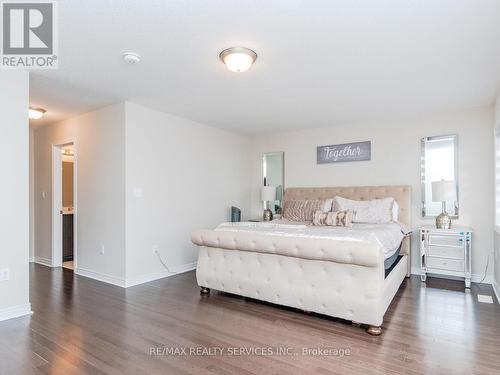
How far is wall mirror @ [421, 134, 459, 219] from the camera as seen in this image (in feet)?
14.0

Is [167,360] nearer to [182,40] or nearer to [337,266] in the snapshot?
[337,266]

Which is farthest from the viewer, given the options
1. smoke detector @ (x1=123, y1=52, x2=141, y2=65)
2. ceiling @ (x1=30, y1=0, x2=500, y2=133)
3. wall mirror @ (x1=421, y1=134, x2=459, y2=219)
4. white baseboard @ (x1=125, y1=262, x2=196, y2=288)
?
wall mirror @ (x1=421, y1=134, x2=459, y2=219)

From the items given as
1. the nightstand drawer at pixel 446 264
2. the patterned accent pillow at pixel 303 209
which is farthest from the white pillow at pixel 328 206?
the nightstand drawer at pixel 446 264

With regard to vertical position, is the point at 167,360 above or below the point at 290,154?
below

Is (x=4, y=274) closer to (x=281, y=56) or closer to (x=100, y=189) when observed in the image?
(x=100, y=189)

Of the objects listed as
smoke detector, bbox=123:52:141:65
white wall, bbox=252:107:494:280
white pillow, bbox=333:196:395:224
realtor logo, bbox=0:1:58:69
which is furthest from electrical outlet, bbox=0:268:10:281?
white wall, bbox=252:107:494:280

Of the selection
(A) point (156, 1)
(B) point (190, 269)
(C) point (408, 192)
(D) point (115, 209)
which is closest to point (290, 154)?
(C) point (408, 192)

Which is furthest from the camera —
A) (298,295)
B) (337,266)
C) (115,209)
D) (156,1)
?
(115,209)

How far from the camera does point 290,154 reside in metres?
5.71

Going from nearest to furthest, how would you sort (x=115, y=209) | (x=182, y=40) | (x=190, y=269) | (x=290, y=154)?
(x=182, y=40) < (x=115, y=209) < (x=190, y=269) < (x=290, y=154)

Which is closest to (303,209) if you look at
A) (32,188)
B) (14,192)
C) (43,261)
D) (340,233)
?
(340,233)

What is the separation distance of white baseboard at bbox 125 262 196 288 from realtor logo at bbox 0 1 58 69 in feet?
8.54

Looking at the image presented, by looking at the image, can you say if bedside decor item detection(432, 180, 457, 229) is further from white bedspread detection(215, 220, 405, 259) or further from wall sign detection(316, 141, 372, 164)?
wall sign detection(316, 141, 372, 164)

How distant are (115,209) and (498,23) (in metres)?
4.25
